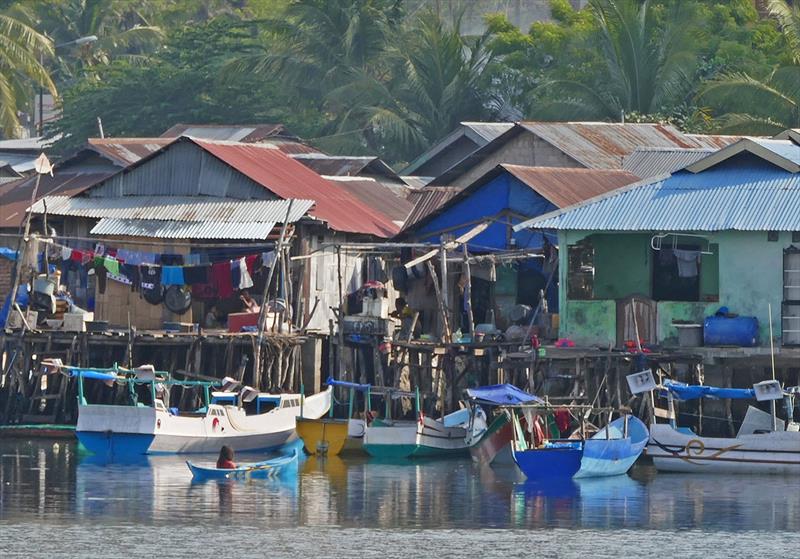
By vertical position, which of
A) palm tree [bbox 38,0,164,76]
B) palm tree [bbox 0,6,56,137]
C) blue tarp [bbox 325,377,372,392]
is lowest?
blue tarp [bbox 325,377,372,392]

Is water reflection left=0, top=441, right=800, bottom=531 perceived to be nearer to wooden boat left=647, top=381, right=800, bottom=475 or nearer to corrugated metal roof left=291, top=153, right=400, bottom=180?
wooden boat left=647, top=381, right=800, bottom=475

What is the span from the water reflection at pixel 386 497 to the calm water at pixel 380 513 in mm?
32

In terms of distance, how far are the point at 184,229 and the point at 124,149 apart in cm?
867

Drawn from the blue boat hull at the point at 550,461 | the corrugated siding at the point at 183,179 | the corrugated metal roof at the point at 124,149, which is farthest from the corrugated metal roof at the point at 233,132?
the blue boat hull at the point at 550,461

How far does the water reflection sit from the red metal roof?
746 centimetres

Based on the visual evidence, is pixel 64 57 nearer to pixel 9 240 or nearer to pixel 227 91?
pixel 227 91

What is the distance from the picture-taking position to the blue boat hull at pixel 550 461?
109 ft

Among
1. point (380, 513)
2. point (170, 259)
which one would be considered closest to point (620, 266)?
point (380, 513)

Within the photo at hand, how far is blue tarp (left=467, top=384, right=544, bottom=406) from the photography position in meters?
34.2

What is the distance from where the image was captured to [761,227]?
3509 cm

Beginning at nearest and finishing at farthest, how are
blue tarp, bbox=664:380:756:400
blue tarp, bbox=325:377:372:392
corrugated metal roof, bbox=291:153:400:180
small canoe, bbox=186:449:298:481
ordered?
small canoe, bbox=186:449:298:481 → blue tarp, bbox=664:380:756:400 → blue tarp, bbox=325:377:372:392 → corrugated metal roof, bbox=291:153:400:180

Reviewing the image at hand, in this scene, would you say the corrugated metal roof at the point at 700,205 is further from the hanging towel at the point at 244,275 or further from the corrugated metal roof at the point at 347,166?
the corrugated metal roof at the point at 347,166

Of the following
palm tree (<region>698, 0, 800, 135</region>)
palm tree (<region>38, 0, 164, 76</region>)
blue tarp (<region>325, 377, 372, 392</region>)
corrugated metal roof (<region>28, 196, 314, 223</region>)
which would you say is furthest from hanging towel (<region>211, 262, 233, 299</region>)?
palm tree (<region>38, 0, 164, 76</region>)

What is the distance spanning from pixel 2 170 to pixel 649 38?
62.4 ft
